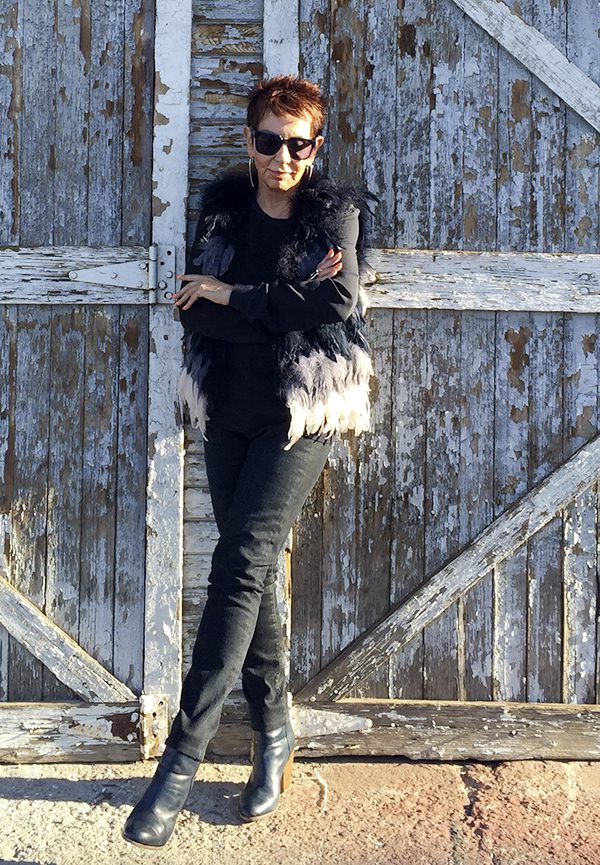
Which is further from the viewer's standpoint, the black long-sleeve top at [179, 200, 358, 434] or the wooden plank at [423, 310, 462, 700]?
the wooden plank at [423, 310, 462, 700]

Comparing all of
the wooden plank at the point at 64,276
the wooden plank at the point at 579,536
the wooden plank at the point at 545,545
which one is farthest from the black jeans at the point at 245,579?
the wooden plank at the point at 579,536

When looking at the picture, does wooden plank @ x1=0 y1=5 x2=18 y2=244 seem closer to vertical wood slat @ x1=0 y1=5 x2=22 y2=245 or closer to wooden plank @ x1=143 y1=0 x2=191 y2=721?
vertical wood slat @ x1=0 y1=5 x2=22 y2=245

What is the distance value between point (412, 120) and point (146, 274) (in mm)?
1121

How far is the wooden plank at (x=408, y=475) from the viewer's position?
10.9 ft

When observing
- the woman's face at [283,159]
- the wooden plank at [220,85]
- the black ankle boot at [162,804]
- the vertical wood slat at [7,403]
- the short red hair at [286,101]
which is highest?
the wooden plank at [220,85]

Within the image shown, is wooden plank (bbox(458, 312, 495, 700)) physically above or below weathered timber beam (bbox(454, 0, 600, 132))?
below

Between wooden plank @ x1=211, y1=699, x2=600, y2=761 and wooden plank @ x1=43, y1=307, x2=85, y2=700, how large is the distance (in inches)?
28.4

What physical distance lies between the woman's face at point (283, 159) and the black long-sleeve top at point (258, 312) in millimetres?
119

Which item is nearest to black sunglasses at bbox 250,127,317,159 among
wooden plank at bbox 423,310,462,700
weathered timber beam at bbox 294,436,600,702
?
wooden plank at bbox 423,310,462,700

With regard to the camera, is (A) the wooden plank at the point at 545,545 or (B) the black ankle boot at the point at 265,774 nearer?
(B) the black ankle boot at the point at 265,774

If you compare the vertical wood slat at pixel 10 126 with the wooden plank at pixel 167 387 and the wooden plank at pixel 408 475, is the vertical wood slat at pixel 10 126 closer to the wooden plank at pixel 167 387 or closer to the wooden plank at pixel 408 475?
the wooden plank at pixel 167 387

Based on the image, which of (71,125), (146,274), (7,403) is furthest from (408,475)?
(71,125)

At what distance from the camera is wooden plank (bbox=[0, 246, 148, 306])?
3227 mm

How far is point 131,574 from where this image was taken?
329 centimetres
